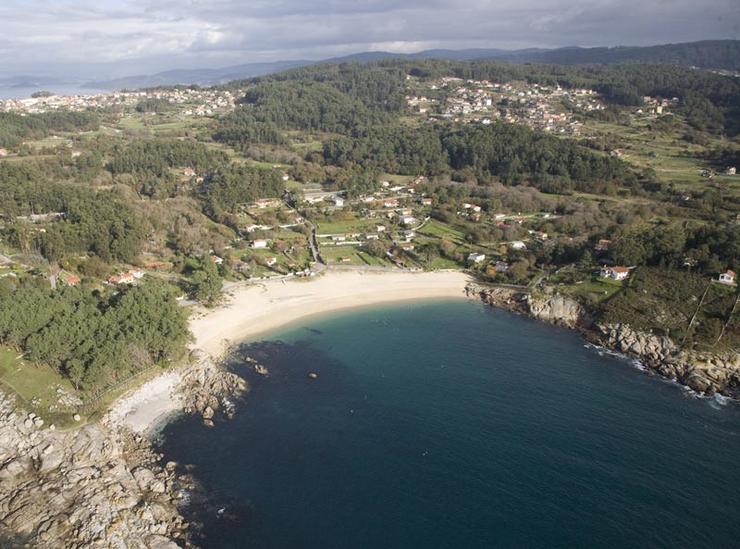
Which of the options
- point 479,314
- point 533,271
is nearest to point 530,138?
point 533,271

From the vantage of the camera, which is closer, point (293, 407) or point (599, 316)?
point (293, 407)

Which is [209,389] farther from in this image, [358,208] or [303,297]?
[358,208]

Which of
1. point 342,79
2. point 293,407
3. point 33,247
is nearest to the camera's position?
point 293,407

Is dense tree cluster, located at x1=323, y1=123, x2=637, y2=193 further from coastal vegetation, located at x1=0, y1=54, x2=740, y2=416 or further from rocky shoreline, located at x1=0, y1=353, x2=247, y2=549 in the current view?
rocky shoreline, located at x1=0, y1=353, x2=247, y2=549

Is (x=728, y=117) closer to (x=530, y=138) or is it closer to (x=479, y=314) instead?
(x=530, y=138)

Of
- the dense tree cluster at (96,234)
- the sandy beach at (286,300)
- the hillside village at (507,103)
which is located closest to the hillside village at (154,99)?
the hillside village at (507,103)

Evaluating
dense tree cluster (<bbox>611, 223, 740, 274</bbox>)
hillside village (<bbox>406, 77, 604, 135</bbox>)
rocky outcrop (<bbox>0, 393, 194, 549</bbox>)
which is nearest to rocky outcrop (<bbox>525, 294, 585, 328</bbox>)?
dense tree cluster (<bbox>611, 223, 740, 274</bbox>)
